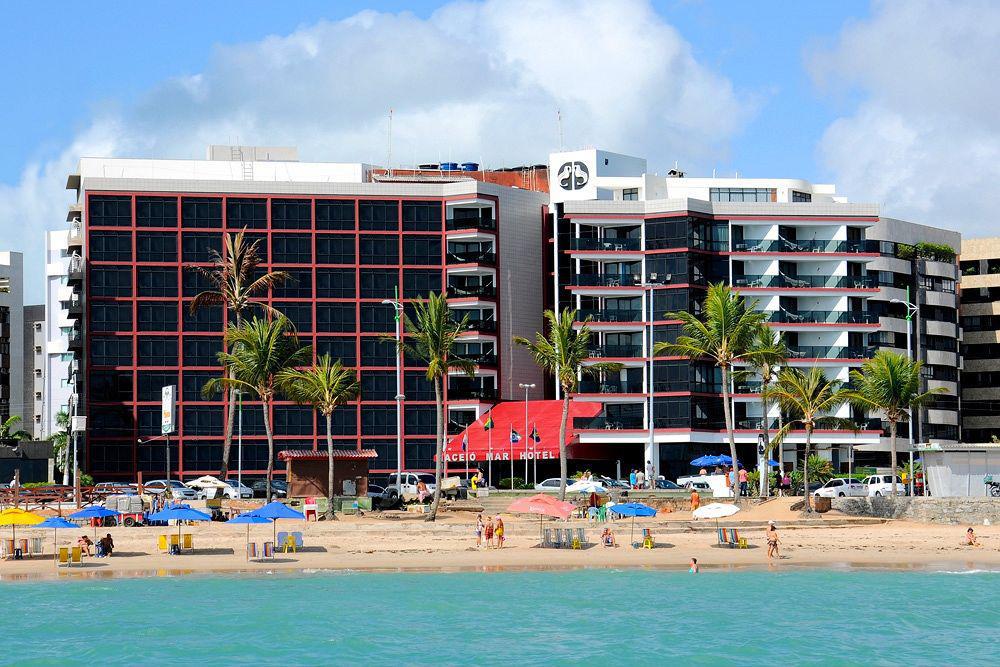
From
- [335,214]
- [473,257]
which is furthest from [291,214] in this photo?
[473,257]

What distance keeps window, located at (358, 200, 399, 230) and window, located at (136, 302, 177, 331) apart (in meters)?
17.1

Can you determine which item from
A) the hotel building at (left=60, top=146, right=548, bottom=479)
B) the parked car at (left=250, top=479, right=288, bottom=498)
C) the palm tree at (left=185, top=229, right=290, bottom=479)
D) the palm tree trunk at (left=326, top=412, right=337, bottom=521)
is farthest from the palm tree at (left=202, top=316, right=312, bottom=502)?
the hotel building at (left=60, top=146, right=548, bottom=479)

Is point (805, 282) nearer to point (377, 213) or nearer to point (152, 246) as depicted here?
point (377, 213)

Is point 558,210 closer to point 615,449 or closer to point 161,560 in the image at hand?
point 615,449

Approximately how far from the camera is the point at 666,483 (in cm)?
10375

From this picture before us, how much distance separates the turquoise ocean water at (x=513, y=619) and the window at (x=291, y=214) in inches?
2201

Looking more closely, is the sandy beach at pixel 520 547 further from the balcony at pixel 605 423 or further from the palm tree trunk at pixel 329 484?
the balcony at pixel 605 423

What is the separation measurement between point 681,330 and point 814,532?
4048 cm

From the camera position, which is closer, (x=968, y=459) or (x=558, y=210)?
(x=968, y=459)

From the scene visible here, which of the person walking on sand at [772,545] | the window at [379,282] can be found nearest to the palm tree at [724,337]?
the person walking on sand at [772,545]

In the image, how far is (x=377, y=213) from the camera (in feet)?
408

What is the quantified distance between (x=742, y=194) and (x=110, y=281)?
55463 millimetres

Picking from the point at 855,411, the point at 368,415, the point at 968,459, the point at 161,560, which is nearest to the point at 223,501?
the point at 161,560

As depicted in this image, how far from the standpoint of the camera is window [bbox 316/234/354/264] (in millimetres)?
124375
